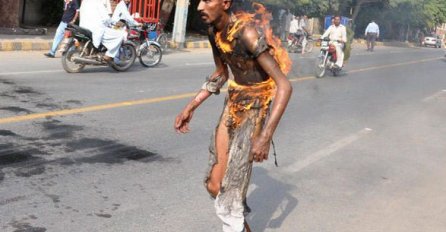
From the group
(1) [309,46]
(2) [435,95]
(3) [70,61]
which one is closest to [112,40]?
(3) [70,61]

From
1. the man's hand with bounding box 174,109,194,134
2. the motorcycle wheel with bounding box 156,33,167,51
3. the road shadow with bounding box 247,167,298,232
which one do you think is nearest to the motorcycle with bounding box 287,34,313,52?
the motorcycle wheel with bounding box 156,33,167,51

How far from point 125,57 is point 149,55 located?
1.38 meters

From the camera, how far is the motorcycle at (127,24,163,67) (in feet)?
40.7

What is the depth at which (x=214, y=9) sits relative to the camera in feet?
9.02

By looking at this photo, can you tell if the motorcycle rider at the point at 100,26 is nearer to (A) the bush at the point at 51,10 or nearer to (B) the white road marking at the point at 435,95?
(B) the white road marking at the point at 435,95

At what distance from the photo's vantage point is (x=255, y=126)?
9.57 feet

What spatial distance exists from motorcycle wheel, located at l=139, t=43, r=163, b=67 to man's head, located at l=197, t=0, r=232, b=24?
32.1ft

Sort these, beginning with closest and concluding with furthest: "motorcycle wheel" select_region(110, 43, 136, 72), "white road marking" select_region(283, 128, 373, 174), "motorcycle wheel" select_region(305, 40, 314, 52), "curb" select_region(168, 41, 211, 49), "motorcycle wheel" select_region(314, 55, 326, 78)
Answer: "white road marking" select_region(283, 128, 373, 174) < "motorcycle wheel" select_region(110, 43, 136, 72) < "motorcycle wheel" select_region(314, 55, 326, 78) < "curb" select_region(168, 41, 211, 49) < "motorcycle wheel" select_region(305, 40, 314, 52)

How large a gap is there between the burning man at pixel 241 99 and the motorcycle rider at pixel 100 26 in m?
7.72

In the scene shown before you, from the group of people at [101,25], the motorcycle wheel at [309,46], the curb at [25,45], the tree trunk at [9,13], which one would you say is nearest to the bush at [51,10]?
the tree trunk at [9,13]

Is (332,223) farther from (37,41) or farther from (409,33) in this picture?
(409,33)

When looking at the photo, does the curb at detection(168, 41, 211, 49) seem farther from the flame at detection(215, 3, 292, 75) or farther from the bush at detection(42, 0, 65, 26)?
the flame at detection(215, 3, 292, 75)

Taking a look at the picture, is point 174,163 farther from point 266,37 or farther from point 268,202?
point 266,37

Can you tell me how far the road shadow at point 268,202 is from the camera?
3957 mm
